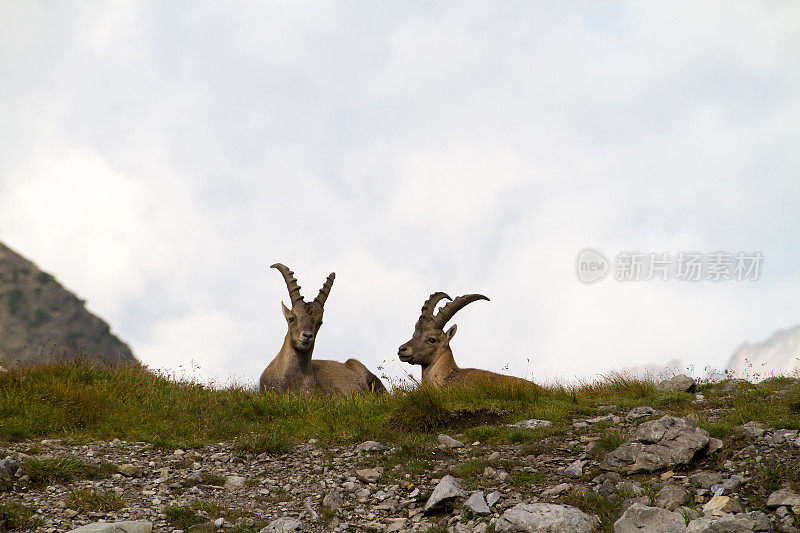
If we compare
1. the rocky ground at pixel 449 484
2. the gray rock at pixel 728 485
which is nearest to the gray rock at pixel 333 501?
the rocky ground at pixel 449 484

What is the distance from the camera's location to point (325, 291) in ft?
61.2

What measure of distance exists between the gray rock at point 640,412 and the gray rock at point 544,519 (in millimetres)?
4067

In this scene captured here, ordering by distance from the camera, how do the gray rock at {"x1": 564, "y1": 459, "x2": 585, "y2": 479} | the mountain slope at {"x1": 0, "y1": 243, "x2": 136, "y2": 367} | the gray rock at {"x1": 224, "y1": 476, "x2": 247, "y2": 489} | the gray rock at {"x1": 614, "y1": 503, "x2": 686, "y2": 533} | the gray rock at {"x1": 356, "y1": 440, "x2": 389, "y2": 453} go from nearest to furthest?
the gray rock at {"x1": 614, "y1": 503, "x2": 686, "y2": 533} → the gray rock at {"x1": 564, "y1": 459, "x2": 585, "y2": 479} → the gray rock at {"x1": 224, "y1": 476, "x2": 247, "y2": 489} → the gray rock at {"x1": 356, "y1": 440, "x2": 389, "y2": 453} → the mountain slope at {"x1": 0, "y1": 243, "x2": 136, "y2": 367}

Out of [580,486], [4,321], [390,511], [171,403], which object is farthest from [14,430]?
[4,321]

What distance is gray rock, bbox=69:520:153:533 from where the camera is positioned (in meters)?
7.68

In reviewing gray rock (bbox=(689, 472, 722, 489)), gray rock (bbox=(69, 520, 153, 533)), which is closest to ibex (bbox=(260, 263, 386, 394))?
gray rock (bbox=(69, 520, 153, 533))

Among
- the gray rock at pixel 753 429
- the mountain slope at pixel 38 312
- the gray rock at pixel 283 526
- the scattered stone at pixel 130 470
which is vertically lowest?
the gray rock at pixel 283 526

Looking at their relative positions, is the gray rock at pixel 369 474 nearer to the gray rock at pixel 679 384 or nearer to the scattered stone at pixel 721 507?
the scattered stone at pixel 721 507

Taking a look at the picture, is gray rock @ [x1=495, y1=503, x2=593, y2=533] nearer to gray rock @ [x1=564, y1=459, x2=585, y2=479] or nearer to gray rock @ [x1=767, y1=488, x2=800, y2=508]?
gray rock @ [x1=564, y1=459, x2=585, y2=479]

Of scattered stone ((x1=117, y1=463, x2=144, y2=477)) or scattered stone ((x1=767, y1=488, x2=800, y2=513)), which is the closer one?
scattered stone ((x1=767, y1=488, x2=800, y2=513))

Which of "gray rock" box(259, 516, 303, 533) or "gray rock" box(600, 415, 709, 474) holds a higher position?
"gray rock" box(600, 415, 709, 474)

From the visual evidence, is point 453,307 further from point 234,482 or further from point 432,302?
point 234,482

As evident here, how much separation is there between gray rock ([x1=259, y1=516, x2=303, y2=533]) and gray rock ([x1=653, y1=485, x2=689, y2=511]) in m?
4.21

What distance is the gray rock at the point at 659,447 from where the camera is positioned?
28.2 feet
